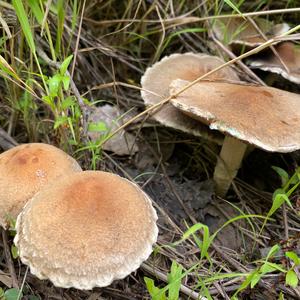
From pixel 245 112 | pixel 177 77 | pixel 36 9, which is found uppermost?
pixel 36 9

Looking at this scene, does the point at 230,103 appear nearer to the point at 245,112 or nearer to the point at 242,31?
the point at 245,112

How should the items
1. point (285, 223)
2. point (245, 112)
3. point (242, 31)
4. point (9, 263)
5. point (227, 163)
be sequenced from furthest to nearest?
point (242, 31)
point (227, 163)
point (285, 223)
point (245, 112)
point (9, 263)

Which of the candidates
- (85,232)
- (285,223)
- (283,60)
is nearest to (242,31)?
(283,60)

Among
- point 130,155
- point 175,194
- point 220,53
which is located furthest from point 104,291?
point 220,53

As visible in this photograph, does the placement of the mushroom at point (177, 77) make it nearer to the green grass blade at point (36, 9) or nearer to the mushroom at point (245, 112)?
the mushroom at point (245, 112)

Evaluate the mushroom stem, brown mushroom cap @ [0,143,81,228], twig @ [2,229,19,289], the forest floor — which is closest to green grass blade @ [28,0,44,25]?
the forest floor

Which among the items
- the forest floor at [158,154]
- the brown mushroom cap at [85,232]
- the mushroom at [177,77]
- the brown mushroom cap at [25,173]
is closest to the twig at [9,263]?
the forest floor at [158,154]

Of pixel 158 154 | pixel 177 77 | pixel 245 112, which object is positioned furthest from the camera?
pixel 158 154
